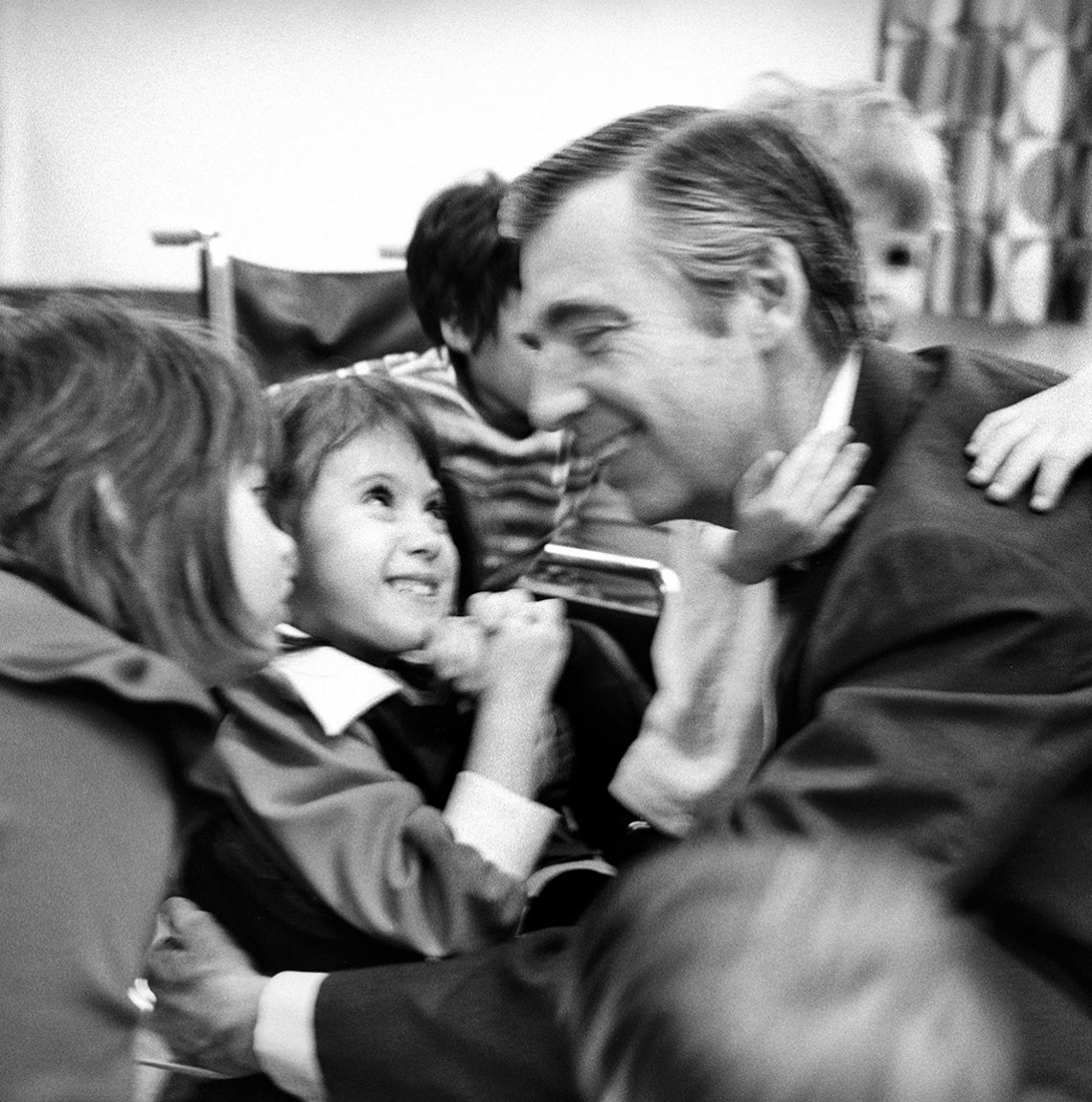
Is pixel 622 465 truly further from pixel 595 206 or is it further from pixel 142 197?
pixel 142 197

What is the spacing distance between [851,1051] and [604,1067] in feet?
0.50

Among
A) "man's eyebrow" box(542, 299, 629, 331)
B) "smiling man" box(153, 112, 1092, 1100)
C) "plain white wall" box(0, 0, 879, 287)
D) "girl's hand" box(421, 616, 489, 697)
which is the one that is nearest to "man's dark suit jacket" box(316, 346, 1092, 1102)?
"smiling man" box(153, 112, 1092, 1100)

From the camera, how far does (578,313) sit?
52.7 inches

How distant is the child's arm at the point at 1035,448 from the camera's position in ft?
3.67

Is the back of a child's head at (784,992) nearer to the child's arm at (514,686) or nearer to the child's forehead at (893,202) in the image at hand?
the child's arm at (514,686)

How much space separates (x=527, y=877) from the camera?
1.46 m

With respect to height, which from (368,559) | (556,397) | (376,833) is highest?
(556,397)

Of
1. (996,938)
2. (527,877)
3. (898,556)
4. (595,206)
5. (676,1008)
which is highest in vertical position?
(595,206)

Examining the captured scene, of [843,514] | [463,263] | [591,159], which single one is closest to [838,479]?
[843,514]

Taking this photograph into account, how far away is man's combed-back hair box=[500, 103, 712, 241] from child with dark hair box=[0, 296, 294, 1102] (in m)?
0.30

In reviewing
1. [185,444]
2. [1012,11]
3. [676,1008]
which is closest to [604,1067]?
[676,1008]

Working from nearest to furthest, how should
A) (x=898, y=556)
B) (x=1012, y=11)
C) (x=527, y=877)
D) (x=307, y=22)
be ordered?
(x=898, y=556), (x=527, y=877), (x=1012, y=11), (x=307, y=22)

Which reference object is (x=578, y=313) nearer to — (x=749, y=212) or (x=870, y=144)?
(x=749, y=212)

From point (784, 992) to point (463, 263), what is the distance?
170 centimetres
